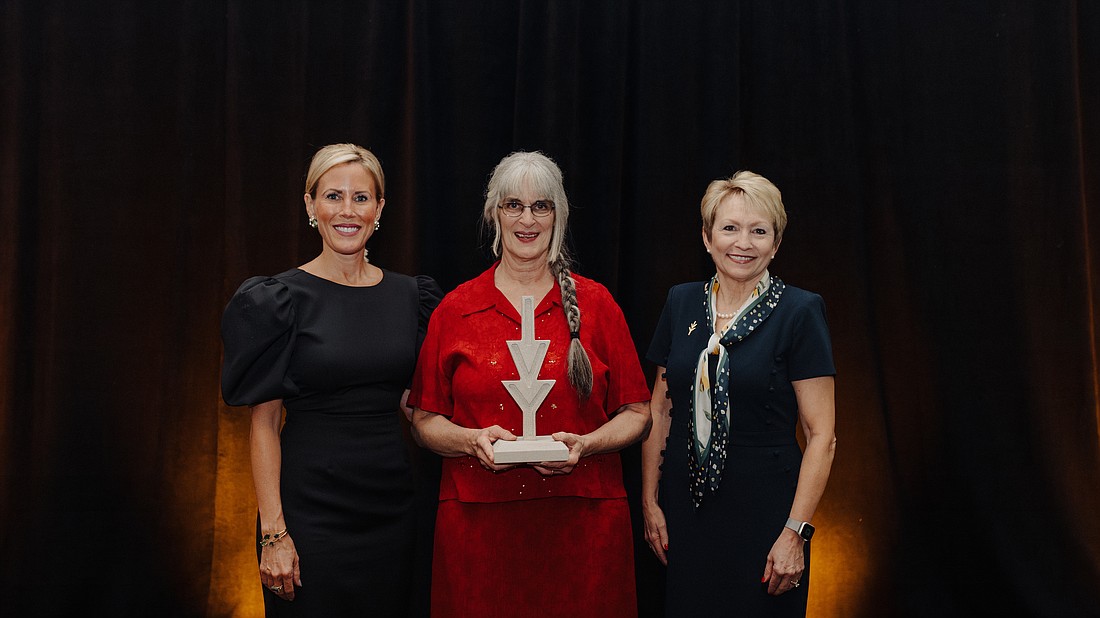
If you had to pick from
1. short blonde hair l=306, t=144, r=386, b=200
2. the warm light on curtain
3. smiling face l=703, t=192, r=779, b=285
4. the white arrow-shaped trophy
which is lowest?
the warm light on curtain

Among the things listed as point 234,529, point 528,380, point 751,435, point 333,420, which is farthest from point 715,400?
point 234,529

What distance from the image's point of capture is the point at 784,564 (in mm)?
1972

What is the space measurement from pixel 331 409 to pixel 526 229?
0.71m

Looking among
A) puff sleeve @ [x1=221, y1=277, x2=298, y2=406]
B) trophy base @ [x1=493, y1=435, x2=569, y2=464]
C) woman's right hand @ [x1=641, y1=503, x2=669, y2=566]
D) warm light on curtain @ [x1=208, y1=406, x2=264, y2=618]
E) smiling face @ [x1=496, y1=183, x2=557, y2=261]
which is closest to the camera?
trophy base @ [x1=493, y1=435, x2=569, y2=464]

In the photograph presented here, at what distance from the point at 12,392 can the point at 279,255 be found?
1206mm

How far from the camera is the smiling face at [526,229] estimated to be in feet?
6.79

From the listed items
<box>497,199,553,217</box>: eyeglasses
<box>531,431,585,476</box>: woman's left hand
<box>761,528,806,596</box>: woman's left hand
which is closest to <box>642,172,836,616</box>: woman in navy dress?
<box>761,528,806,596</box>: woman's left hand

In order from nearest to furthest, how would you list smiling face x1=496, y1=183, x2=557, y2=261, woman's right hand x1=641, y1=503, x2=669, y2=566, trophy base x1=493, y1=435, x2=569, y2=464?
1. trophy base x1=493, y1=435, x2=569, y2=464
2. smiling face x1=496, y1=183, x2=557, y2=261
3. woman's right hand x1=641, y1=503, x2=669, y2=566

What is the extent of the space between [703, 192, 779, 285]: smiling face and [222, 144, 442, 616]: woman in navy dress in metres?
0.89

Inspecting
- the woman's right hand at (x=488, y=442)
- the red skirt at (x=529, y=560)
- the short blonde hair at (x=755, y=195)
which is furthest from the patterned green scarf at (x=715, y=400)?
the woman's right hand at (x=488, y=442)

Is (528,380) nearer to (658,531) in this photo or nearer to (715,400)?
(715,400)

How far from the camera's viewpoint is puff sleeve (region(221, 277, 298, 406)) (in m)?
1.96

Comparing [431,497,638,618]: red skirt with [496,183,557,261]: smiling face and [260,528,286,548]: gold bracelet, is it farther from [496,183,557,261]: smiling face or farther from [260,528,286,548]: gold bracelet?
[496,183,557,261]: smiling face

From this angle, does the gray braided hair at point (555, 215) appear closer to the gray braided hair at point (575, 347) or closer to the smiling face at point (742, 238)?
the gray braided hair at point (575, 347)
